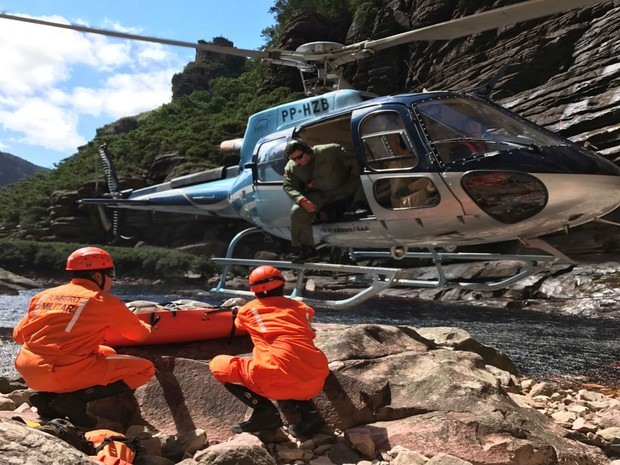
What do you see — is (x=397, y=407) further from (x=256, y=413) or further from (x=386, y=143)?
(x=386, y=143)

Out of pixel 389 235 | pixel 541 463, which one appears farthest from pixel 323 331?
pixel 541 463

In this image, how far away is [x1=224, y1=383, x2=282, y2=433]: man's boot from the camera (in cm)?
333

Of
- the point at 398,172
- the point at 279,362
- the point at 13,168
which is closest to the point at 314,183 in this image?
the point at 398,172

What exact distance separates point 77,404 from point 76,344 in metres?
0.38

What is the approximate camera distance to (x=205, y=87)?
7219 cm

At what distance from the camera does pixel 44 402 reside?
3.20m

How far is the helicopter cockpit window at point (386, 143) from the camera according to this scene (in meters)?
5.60

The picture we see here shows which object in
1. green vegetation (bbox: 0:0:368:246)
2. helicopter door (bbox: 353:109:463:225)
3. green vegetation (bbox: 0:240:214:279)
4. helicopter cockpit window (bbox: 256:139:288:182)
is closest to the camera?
helicopter door (bbox: 353:109:463:225)

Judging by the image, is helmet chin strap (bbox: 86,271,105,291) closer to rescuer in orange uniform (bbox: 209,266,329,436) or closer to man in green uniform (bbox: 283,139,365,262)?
rescuer in orange uniform (bbox: 209,266,329,436)

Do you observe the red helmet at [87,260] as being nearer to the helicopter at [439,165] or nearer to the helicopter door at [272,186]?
the helicopter at [439,165]

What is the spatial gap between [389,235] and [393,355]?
6.86 ft

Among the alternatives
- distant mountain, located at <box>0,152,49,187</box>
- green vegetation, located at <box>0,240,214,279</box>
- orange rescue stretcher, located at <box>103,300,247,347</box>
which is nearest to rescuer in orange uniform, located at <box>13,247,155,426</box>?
orange rescue stretcher, located at <box>103,300,247,347</box>

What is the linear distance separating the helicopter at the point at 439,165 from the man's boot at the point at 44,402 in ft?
12.1

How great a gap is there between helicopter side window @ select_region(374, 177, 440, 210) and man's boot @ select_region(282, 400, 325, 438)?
2807 mm
